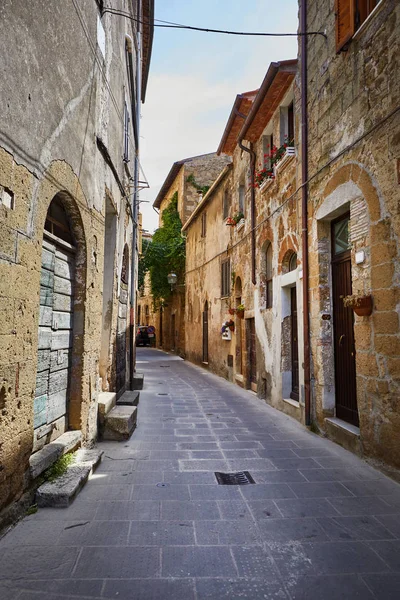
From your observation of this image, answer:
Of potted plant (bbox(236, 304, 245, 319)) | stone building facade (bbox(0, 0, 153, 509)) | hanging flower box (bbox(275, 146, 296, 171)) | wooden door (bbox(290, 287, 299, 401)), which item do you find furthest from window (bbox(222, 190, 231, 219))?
stone building facade (bbox(0, 0, 153, 509))

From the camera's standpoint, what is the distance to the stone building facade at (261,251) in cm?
755

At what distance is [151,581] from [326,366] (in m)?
4.16

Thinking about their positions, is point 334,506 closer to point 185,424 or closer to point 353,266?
point 353,266

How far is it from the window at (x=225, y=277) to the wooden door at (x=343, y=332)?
21.8 feet

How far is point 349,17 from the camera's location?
5.18 metres

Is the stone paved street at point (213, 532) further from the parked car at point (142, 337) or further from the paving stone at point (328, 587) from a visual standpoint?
the parked car at point (142, 337)

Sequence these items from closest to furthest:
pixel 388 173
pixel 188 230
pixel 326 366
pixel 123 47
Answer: pixel 388 173
pixel 326 366
pixel 123 47
pixel 188 230

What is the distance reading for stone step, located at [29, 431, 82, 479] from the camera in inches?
135

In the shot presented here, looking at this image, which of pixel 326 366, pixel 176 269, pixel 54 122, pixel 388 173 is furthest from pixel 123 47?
pixel 176 269

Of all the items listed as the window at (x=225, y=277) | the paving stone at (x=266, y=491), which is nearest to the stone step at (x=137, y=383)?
the window at (x=225, y=277)

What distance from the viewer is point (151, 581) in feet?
7.91

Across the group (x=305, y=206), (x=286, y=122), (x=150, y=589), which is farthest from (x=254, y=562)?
(x=286, y=122)

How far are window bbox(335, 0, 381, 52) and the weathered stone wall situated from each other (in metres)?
0.13

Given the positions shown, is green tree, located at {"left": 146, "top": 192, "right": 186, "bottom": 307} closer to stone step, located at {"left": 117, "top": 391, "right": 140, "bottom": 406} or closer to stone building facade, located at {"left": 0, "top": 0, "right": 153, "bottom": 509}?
stone step, located at {"left": 117, "top": 391, "right": 140, "bottom": 406}
